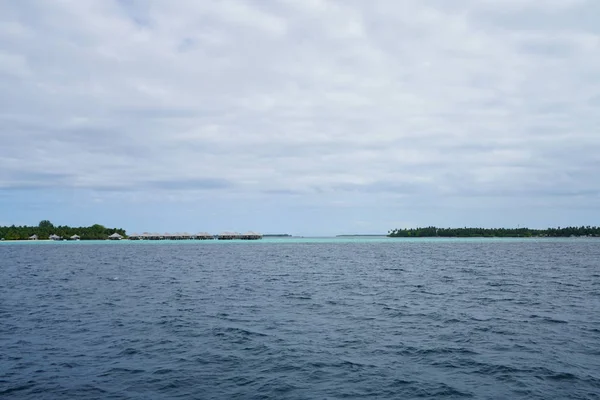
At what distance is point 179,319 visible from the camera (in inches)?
1320

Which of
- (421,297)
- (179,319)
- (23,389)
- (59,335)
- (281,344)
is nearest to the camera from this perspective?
(23,389)

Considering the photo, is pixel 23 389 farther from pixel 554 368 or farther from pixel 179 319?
pixel 554 368

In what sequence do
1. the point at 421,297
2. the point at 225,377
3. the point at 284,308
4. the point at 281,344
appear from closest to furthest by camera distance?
1. the point at 225,377
2. the point at 281,344
3. the point at 284,308
4. the point at 421,297

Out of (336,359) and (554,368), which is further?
(336,359)

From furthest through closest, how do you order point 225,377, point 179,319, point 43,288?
point 43,288
point 179,319
point 225,377

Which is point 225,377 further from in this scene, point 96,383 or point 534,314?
point 534,314

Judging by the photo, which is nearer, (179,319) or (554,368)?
(554,368)

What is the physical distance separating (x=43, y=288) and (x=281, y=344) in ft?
126

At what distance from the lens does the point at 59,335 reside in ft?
93.2

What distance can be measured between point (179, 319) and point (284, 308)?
8820 mm

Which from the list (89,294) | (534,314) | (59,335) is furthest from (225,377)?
(89,294)

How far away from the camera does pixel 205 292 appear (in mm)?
49031

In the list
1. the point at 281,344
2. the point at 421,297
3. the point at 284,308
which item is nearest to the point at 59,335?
the point at 281,344

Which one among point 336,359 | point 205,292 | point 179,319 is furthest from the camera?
point 205,292
